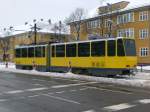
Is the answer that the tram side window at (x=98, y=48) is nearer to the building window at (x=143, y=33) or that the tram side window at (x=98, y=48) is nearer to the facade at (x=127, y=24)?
the facade at (x=127, y=24)

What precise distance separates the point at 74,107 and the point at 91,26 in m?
65.7

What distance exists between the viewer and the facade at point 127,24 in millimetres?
67688

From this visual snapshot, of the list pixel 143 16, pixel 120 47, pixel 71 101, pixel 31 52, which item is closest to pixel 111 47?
pixel 120 47

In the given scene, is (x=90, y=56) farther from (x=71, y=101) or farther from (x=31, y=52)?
(x=71, y=101)

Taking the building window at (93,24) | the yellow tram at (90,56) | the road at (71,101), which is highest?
the building window at (93,24)

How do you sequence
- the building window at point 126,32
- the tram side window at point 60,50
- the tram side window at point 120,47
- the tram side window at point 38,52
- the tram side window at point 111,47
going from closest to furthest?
1. the tram side window at point 120,47
2. the tram side window at point 111,47
3. the tram side window at point 60,50
4. the tram side window at point 38,52
5. the building window at point 126,32

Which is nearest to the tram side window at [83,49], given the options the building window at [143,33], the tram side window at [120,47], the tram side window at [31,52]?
the tram side window at [120,47]

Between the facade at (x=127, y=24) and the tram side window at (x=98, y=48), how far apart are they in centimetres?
3495

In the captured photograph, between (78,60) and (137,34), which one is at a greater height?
(137,34)

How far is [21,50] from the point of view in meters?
44.1

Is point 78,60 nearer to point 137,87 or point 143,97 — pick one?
point 137,87

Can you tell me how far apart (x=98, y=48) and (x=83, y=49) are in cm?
224

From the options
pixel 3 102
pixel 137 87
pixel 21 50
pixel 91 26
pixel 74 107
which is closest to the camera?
pixel 74 107

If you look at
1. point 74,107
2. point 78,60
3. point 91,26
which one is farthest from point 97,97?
point 91,26
